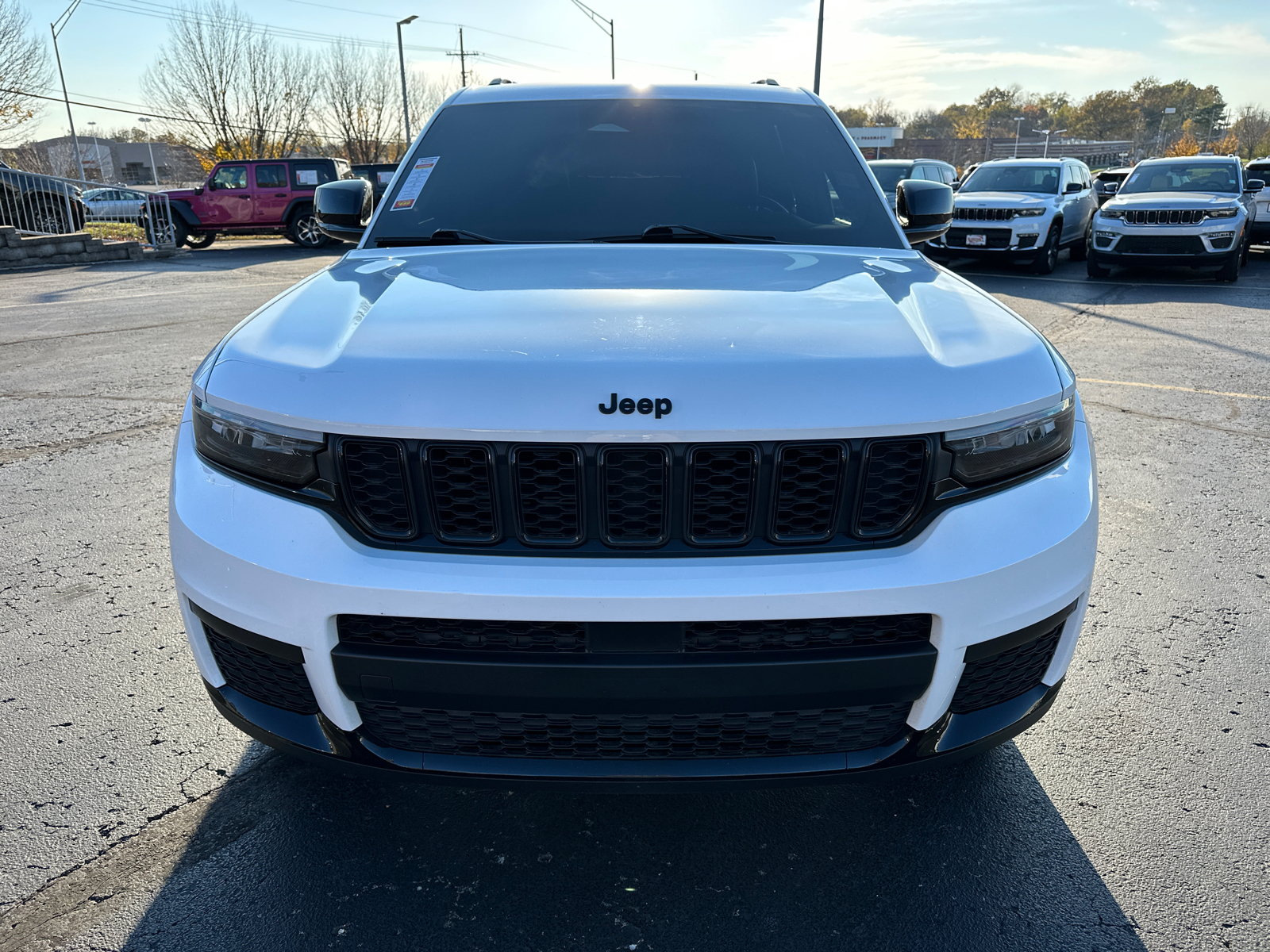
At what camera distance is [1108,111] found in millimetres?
136875

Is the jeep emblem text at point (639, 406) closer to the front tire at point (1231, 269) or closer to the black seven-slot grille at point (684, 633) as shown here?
the black seven-slot grille at point (684, 633)

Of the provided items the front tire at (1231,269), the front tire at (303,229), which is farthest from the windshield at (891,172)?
the front tire at (303,229)

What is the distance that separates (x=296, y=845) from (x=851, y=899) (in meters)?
1.27

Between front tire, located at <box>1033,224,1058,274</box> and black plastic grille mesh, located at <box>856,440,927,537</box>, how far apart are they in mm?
13937

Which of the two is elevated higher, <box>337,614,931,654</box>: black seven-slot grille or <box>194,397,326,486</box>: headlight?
<box>194,397,326,486</box>: headlight

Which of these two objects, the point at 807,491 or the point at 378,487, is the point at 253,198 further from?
the point at 807,491

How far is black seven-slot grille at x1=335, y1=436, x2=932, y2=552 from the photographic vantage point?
1634 millimetres

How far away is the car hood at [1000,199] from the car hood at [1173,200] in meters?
0.98

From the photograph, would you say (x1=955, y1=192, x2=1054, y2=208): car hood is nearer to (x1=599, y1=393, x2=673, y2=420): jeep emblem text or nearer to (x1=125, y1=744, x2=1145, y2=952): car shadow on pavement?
(x1=125, y1=744, x2=1145, y2=952): car shadow on pavement

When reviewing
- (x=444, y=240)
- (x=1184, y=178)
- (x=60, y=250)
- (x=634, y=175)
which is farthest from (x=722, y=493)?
(x=60, y=250)

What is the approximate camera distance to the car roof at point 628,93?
335cm

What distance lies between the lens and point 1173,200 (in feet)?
42.1

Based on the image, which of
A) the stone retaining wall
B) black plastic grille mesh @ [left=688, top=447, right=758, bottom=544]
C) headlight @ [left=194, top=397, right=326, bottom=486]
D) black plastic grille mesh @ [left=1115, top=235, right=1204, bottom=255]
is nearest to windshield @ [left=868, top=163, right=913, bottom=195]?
black plastic grille mesh @ [left=1115, top=235, right=1204, bottom=255]

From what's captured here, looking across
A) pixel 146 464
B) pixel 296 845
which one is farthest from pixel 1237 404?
pixel 146 464
